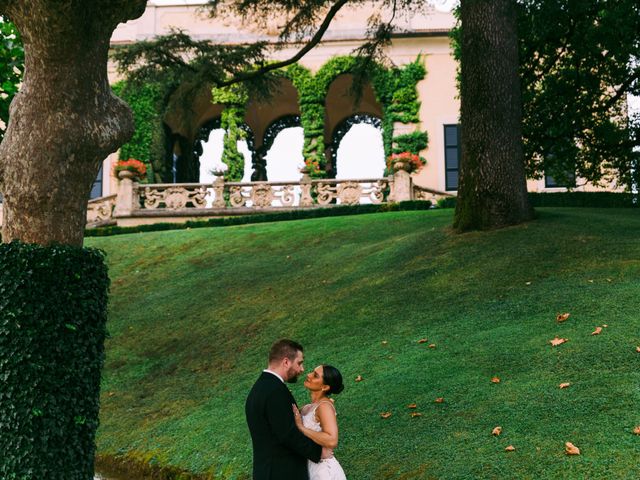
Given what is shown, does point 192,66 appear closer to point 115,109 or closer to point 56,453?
point 115,109

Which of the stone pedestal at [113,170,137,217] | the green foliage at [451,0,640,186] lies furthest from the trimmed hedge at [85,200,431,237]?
the green foliage at [451,0,640,186]

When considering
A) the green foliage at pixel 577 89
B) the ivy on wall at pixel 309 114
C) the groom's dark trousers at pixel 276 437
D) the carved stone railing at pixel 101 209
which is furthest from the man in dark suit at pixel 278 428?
the ivy on wall at pixel 309 114

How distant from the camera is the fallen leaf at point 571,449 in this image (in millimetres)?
5625

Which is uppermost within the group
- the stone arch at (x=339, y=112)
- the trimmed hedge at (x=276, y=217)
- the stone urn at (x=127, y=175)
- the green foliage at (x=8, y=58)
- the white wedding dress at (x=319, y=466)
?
the stone arch at (x=339, y=112)

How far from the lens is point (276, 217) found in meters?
22.5

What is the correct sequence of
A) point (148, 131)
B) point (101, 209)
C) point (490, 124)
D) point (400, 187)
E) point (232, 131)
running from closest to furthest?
point (490, 124), point (400, 187), point (101, 209), point (232, 131), point (148, 131)

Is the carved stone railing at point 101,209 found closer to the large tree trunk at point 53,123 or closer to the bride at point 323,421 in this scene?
the large tree trunk at point 53,123

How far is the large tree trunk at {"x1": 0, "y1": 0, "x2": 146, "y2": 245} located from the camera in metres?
6.20

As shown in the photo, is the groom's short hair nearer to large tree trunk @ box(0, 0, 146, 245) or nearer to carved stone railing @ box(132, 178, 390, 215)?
large tree trunk @ box(0, 0, 146, 245)

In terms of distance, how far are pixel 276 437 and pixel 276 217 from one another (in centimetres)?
1792

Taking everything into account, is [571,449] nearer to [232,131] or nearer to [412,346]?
[412,346]

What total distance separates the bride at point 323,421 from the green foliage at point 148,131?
80.9ft

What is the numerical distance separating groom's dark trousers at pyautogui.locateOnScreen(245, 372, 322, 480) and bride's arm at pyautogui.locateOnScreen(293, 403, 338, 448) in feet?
0.15

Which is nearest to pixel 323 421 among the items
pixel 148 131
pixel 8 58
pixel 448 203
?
pixel 8 58
